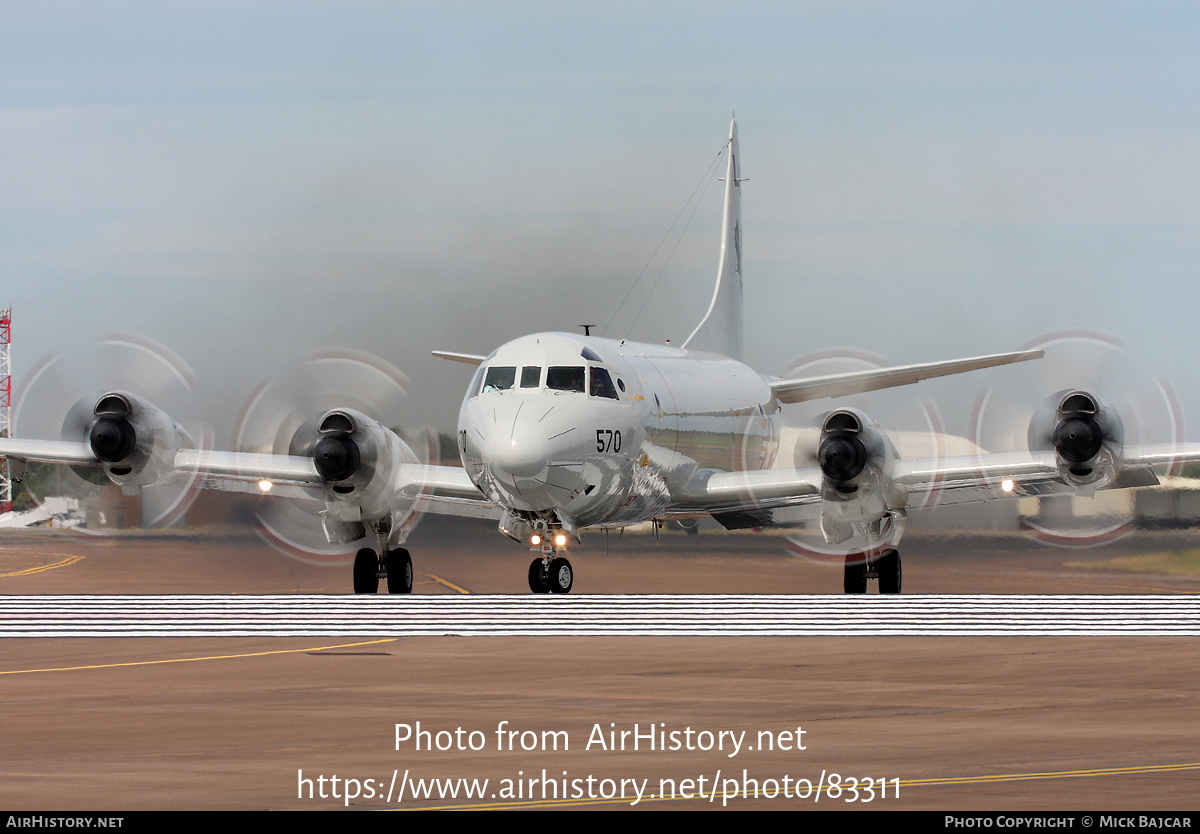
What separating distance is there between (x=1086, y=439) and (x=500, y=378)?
874 centimetres

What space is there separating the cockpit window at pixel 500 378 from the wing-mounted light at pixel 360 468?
136 inches

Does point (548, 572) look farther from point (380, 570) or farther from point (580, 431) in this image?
point (380, 570)

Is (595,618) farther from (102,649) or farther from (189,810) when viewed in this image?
(189,810)

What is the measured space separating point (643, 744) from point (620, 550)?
2393cm

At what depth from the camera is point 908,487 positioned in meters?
26.0

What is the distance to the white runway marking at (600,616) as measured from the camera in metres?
18.6

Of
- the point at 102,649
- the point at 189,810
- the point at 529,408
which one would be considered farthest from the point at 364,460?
the point at 189,810

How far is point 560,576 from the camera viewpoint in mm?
25812

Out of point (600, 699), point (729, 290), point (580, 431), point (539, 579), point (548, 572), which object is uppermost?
point (729, 290)

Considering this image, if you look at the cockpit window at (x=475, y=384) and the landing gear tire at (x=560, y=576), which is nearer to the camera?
the cockpit window at (x=475, y=384)

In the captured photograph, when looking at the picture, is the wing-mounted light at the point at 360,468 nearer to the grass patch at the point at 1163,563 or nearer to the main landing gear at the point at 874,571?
the main landing gear at the point at 874,571

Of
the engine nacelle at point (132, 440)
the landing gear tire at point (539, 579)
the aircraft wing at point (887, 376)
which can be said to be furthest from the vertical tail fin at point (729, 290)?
the engine nacelle at point (132, 440)

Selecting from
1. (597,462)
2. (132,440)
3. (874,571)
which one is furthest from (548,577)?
(132,440)

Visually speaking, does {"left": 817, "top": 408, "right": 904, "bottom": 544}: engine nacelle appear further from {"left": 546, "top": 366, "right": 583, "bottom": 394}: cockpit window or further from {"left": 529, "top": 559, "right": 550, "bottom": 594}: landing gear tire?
{"left": 529, "top": 559, "right": 550, "bottom": 594}: landing gear tire
